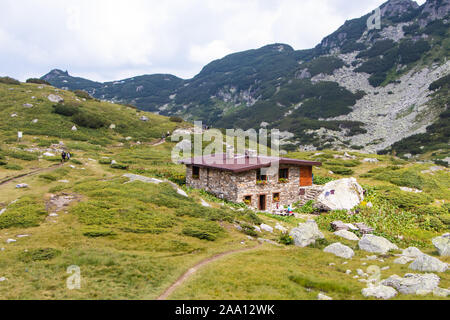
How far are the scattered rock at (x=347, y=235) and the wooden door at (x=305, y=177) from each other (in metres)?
11.5

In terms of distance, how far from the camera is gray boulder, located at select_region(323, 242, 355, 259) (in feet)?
56.3

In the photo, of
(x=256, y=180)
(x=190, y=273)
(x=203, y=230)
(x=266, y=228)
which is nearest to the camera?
(x=190, y=273)

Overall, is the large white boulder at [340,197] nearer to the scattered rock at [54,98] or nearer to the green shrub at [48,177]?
the green shrub at [48,177]

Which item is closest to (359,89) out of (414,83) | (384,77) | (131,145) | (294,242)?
(384,77)

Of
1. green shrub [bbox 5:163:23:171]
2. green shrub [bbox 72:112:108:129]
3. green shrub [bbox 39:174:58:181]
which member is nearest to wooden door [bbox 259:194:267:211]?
green shrub [bbox 39:174:58:181]

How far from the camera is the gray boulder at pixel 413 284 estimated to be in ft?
37.7

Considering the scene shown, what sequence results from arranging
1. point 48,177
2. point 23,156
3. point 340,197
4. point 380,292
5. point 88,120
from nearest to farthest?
point 380,292
point 48,177
point 340,197
point 23,156
point 88,120

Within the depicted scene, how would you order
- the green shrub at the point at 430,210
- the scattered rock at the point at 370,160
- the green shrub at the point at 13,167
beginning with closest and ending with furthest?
the green shrub at the point at 430,210, the green shrub at the point at 13,167, the scattered rock at the point at 370,160

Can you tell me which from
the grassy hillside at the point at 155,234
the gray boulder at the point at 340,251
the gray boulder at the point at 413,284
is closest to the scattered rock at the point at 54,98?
the grassy hillside at the point at 155,234

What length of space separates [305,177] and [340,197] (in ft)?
15.8

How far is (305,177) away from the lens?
35.2 meters

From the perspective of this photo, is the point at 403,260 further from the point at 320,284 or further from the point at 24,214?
the point at 24,214

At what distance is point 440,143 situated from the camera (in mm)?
78062

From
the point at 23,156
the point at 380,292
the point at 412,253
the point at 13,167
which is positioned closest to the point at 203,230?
the point at 380,292
